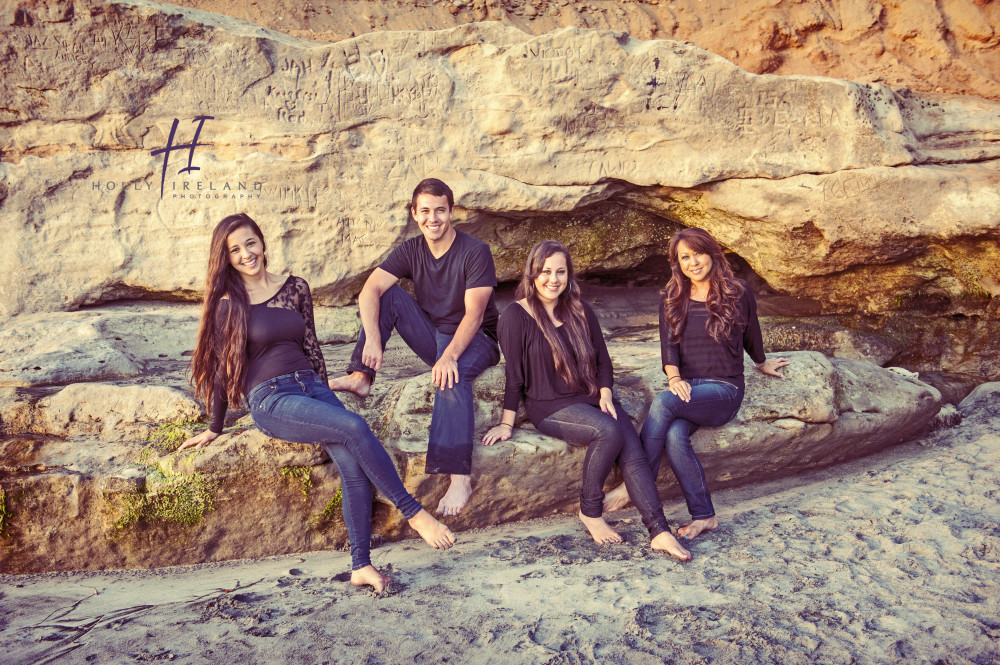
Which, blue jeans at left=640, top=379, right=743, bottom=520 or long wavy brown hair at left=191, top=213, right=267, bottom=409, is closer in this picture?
long wavy brown hair at left=191, top=213, right=267, bottom=409

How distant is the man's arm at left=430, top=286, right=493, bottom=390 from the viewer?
336 cm

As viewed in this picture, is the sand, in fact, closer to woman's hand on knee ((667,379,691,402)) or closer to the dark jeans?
the dark jeans

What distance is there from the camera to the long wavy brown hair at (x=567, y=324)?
3396 mm

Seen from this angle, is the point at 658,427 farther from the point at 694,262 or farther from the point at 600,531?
the point at 694,262

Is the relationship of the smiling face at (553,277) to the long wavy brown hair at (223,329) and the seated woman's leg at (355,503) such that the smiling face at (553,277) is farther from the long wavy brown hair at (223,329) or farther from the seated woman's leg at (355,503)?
the long wavy brown hair at (223,329)

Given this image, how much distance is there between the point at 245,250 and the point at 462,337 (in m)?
1.05

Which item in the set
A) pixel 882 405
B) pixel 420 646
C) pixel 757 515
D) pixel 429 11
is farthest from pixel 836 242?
pixel 429 11

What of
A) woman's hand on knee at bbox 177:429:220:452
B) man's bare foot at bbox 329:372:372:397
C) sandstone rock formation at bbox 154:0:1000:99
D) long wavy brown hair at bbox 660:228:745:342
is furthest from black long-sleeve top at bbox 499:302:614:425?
sandstone rock formation at bbox 154:0:1000:99

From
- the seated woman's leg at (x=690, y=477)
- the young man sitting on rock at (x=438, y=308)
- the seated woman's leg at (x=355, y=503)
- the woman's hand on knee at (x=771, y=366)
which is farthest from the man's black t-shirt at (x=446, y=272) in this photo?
the woman's hand on knee at (x=771, y=366)

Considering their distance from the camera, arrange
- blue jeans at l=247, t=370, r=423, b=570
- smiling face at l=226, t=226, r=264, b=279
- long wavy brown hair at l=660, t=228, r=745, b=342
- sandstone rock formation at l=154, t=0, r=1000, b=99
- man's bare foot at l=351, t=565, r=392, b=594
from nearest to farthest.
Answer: man's bare foot at l=351, t=565, r=392, b=594 → blue jeans at l=247, t=370, r=423, b=570 → smiling face at l=226, t=226, r=264, b=279 → long wavy brown hair at l=660, t=228, r=745, b=342 → sandstone rock formation at l=154, t=0, r=1000, b=99


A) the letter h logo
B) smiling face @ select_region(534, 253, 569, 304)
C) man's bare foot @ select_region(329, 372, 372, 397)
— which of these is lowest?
man's bare foot @ select_region(329, 372, 372, 397)

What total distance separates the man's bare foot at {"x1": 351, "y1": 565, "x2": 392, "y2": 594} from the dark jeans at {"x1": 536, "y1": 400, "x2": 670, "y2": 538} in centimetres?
96

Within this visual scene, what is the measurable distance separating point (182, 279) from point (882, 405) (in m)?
4.48

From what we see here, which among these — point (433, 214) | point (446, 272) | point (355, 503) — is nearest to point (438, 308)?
point (446, 272)
